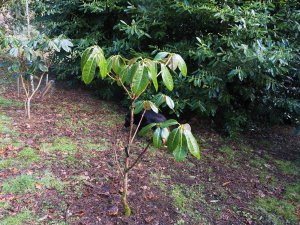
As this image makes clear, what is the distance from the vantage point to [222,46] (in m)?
3.43

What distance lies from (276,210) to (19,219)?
200 cm

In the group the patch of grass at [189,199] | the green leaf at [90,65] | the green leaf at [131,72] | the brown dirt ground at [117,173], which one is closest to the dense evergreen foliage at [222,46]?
the brown dirt ground at [117,173]

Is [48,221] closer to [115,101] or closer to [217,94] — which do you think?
[217,94]

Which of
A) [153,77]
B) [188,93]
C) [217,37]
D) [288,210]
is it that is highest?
[217,37]

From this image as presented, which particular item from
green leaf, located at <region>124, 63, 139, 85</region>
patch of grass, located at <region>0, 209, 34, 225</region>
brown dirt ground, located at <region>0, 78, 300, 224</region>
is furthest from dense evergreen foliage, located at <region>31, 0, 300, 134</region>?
patch of grass, located at <region>0, 209, 34, 225</region>

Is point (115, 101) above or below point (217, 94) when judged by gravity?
below

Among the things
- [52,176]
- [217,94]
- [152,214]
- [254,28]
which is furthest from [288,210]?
[52,176]

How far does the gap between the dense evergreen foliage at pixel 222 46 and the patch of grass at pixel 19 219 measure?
1.96m

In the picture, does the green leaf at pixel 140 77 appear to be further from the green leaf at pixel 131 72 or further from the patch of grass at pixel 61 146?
the patch of grass at pixel 61 146

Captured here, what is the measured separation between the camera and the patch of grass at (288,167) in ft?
11.0

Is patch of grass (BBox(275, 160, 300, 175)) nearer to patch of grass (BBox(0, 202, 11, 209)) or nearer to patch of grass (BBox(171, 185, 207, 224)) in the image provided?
patch of grass (BBox(171, 185, 207, 224))

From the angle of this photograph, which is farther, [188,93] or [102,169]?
[188,93]

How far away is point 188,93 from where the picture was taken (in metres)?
3.61

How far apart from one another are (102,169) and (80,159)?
26 centimetres
